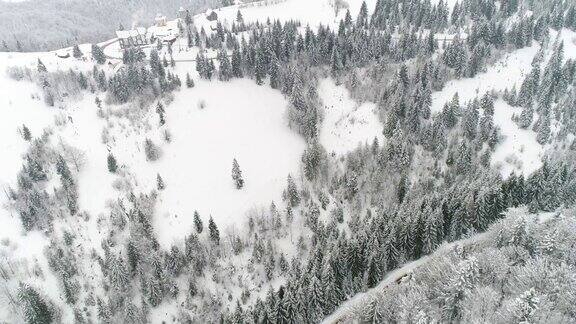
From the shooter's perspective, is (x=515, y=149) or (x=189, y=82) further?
(x=189, y=82)

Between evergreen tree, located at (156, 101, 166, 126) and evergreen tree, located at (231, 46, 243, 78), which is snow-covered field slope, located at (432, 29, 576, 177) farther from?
evergreen tree, located at (156, 101, 166, 126)

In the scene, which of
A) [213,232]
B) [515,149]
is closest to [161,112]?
[213,232]

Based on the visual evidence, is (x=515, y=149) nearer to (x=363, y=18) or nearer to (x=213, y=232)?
(x=213, y=232)

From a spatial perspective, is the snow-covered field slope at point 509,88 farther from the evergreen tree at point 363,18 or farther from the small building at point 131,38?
the small building at point 131,38

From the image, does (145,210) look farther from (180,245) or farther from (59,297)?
(59,297)

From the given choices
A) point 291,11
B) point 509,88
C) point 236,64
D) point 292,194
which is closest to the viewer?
point 292,194

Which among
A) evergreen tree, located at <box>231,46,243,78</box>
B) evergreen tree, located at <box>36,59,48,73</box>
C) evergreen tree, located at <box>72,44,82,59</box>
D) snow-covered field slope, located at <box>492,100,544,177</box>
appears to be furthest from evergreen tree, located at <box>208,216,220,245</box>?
evergreen tree, located at <box>72,44,82,59</box>

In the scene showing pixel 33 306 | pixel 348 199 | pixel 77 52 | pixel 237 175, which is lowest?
pixel 348 199
